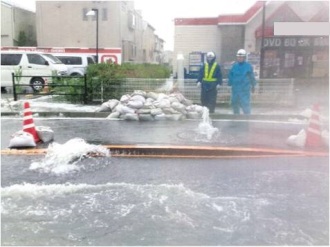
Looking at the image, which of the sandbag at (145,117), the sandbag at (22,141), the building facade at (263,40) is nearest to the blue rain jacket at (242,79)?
the sandbag at (145,117)

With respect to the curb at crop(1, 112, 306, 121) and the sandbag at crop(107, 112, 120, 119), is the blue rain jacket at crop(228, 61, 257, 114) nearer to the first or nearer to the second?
the curb at crop(1, 112, 306, 121)

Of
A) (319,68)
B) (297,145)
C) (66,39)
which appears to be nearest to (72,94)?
(297,145)

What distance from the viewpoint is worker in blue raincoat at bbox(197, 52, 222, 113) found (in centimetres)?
855

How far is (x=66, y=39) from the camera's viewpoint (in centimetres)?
2870

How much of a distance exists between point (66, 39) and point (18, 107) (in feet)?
65.1

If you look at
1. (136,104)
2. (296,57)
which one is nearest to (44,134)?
(136,104)

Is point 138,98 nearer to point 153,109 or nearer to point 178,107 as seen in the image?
point 153,109

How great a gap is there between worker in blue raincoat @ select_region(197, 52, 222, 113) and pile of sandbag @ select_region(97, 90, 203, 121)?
318mm

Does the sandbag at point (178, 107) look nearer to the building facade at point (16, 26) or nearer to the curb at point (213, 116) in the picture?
the curb at point (213, 116)

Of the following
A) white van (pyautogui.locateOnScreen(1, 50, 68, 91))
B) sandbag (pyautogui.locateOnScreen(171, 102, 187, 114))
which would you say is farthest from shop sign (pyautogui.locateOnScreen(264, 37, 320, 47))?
sandbag (pyautogui.locateOnScreen(171, 102, 187, 114))

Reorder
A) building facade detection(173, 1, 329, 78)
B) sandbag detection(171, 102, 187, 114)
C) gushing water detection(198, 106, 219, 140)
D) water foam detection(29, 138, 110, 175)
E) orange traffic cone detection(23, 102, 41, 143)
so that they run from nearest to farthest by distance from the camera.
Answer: water foam detection(29, 138, 110, 175)
orange traffic cone detection(23, 102, 41, 143)
gushing water detection(198, 106, 219, 140)
sandbag detection(171, 102, 187, 114)
building facade detection(173, 1, 329, 78)

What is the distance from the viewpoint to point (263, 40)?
16.8 meters

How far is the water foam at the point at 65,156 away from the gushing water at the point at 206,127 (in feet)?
6.71

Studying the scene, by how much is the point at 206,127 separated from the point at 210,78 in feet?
5.06
